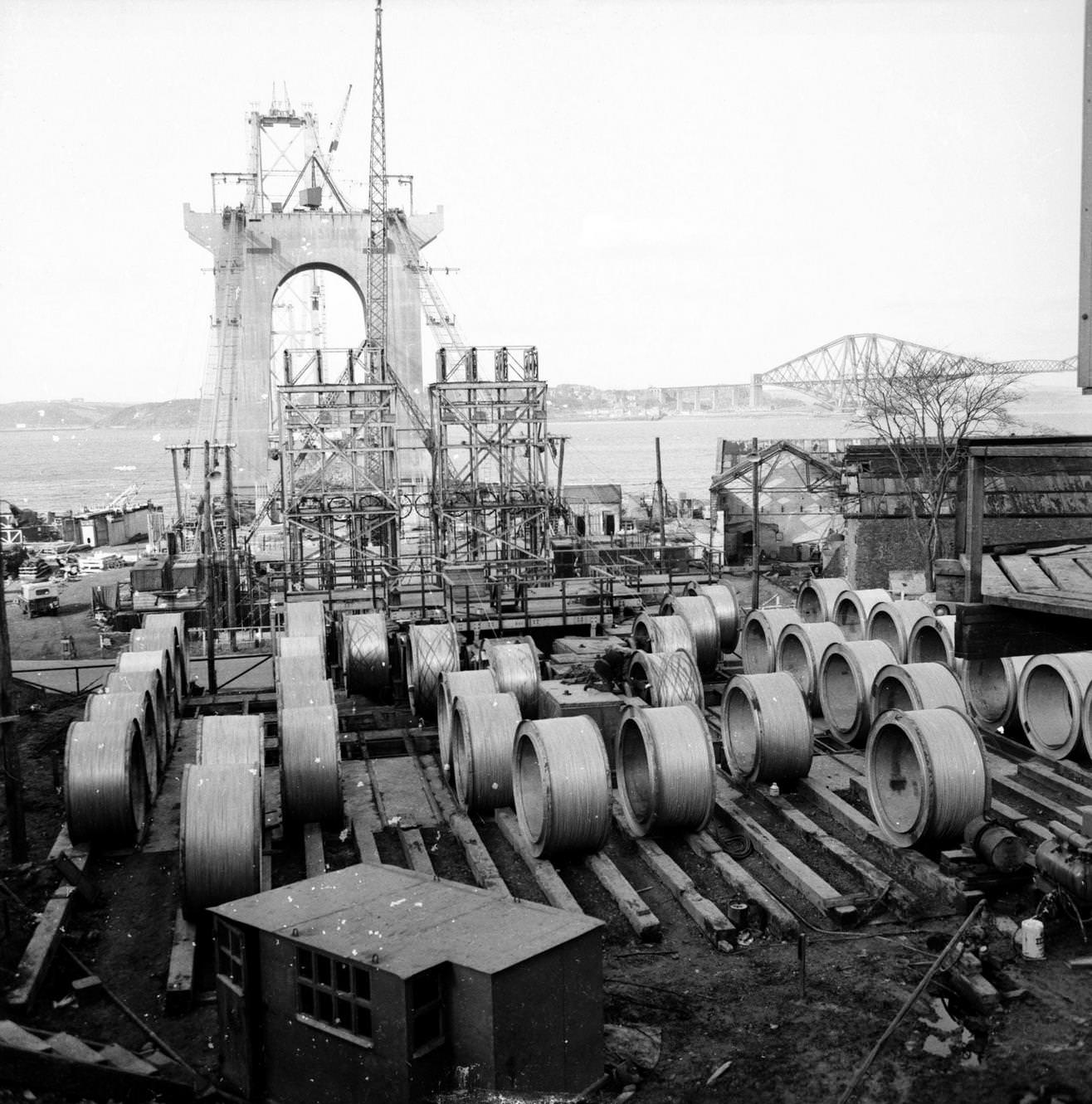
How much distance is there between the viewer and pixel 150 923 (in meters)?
10.5

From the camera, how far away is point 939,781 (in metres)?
10.7

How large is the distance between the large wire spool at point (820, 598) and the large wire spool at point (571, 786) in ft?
37.3

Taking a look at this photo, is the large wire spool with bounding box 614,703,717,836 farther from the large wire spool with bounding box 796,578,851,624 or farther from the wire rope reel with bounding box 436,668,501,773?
the large wire spool with bounding box 796,578,851,624

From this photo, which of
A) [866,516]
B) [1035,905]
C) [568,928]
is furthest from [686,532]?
[568,928]

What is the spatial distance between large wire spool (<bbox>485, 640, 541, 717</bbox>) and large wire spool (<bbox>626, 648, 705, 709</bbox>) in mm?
1542

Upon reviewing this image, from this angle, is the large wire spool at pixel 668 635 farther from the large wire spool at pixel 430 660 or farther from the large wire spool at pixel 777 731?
the large wire spool at pixel 777 731

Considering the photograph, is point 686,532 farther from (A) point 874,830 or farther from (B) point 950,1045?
(B) point 950,1045

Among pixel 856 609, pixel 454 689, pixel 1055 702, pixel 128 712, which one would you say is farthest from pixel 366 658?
pixel 1055 702

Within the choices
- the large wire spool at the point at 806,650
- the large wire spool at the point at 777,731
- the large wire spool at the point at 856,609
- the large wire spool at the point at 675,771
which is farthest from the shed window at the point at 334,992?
the large wire spool at the point at 856,609

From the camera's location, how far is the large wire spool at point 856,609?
20344 millimetres

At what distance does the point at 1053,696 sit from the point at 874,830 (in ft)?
14.8

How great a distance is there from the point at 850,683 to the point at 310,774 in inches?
333

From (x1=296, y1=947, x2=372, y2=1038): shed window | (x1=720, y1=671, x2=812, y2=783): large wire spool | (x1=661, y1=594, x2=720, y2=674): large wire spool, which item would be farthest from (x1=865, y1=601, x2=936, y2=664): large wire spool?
(x1=296, y1=947, x2=372, y2=1038): shed window

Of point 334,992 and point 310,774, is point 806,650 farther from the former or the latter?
point 334,992
